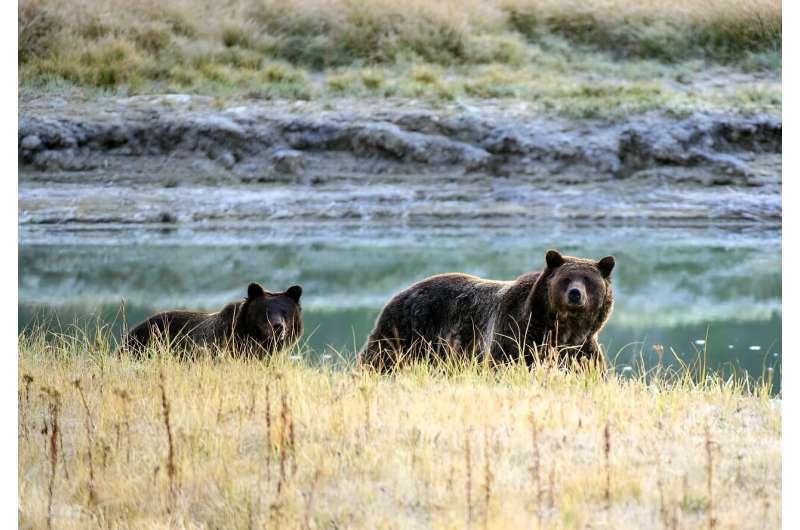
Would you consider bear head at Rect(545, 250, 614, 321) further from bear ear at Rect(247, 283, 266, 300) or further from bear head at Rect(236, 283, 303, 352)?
bear ear at Rect(247, 283, 266, 300)

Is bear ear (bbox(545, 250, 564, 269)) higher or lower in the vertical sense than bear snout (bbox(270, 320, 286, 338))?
higher

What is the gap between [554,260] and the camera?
5.64 metres

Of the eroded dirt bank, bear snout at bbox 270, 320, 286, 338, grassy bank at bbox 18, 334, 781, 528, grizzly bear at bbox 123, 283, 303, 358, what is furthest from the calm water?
grassy bank at bbox 18, 334, 781, 528

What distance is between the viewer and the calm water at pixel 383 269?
8.39 meters

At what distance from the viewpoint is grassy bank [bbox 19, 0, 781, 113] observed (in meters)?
9.09

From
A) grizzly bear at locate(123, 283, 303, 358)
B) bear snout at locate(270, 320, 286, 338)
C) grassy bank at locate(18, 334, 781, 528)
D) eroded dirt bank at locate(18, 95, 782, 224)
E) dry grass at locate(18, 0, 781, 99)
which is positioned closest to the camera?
grassy bank at locate(18, 334, 781, 528)

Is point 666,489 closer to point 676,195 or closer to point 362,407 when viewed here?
point 362,407

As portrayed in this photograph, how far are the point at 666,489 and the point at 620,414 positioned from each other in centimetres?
67

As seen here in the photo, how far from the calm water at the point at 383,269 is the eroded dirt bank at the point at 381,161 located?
19.3 inches

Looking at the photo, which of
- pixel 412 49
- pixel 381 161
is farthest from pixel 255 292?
pixel 381 161

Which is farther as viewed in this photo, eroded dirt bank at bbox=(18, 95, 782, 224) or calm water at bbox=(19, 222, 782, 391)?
eroded dirt bank at bbox=(18, 95, 782, 224)

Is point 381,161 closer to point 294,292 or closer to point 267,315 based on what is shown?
point 294,292

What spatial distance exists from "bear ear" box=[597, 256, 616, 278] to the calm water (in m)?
1.85

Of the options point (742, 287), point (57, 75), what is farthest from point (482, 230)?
point (57, 75)
